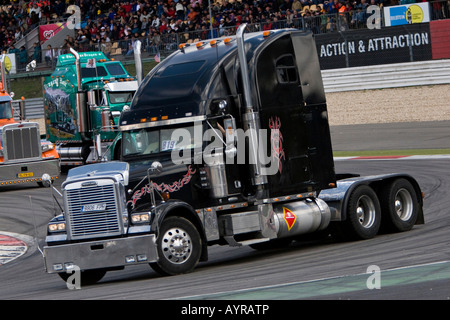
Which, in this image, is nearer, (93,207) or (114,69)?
(93,207)

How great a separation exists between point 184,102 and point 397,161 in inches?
523

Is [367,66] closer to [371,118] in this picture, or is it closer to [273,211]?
[371,118]

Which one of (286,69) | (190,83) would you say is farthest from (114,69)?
(190,83)

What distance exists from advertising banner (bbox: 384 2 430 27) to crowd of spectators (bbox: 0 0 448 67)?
0.81 meters

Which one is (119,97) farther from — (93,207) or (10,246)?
(93,207)

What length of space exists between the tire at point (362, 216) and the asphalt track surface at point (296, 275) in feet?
0.60

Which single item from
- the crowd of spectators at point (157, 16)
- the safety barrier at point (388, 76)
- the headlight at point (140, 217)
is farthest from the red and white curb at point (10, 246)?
the safety barrier at point (388, 76)

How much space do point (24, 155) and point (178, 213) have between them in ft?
49.2

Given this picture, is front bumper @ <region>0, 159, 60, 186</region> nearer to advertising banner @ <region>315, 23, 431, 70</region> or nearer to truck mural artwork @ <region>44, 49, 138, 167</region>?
truck mural artwork @ <region>44, 49, 138, 167</region>

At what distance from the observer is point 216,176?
12.6m

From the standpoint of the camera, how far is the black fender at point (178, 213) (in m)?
11.7

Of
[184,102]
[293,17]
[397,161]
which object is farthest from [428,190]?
[293,17]

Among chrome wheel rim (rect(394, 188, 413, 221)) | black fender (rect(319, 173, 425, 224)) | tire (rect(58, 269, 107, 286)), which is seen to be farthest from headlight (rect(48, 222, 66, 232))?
chrome wheel rim (rect(394, 188, 413, 221))

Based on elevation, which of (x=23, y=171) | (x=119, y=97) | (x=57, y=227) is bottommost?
(x=57, y=227)
